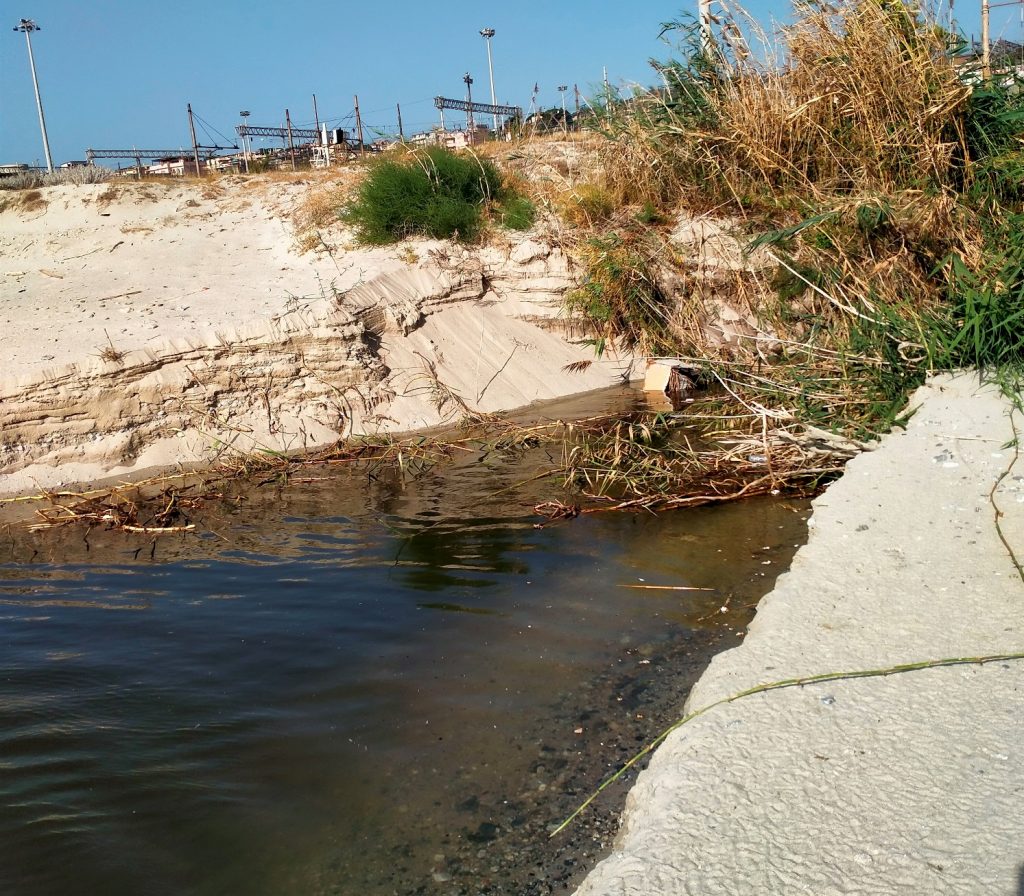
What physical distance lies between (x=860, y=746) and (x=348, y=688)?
1.88 meters

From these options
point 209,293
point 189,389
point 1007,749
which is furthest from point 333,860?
point 209,293

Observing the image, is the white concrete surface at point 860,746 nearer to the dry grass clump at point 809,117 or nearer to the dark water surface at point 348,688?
the dark water surface at point 348,688

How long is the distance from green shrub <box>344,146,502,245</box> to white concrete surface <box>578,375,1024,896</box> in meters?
7.06

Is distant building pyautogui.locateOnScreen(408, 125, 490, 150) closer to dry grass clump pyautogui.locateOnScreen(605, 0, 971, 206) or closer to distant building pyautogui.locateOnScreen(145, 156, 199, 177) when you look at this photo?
dry grass clump pyautogui.locateOnScreen(605, 0, 971, 206)

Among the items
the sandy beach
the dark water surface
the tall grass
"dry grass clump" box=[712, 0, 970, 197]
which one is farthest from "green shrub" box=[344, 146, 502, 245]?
the dark water surface

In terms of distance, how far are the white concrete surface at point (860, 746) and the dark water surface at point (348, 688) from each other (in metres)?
0.41

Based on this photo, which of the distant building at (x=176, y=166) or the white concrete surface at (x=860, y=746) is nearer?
the white concrete surface at (x=860, y=746)

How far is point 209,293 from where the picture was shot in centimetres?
872

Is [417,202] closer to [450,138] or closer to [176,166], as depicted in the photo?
[450,138]

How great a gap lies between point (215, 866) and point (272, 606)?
73.3 inches

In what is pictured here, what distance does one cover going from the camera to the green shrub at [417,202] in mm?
9859

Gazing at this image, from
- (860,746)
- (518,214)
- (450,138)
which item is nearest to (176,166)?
(450,138)

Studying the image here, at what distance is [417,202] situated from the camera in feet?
32.7

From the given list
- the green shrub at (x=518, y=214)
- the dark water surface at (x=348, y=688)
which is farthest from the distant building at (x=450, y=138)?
the dark water surface at (x=348, y=688)
